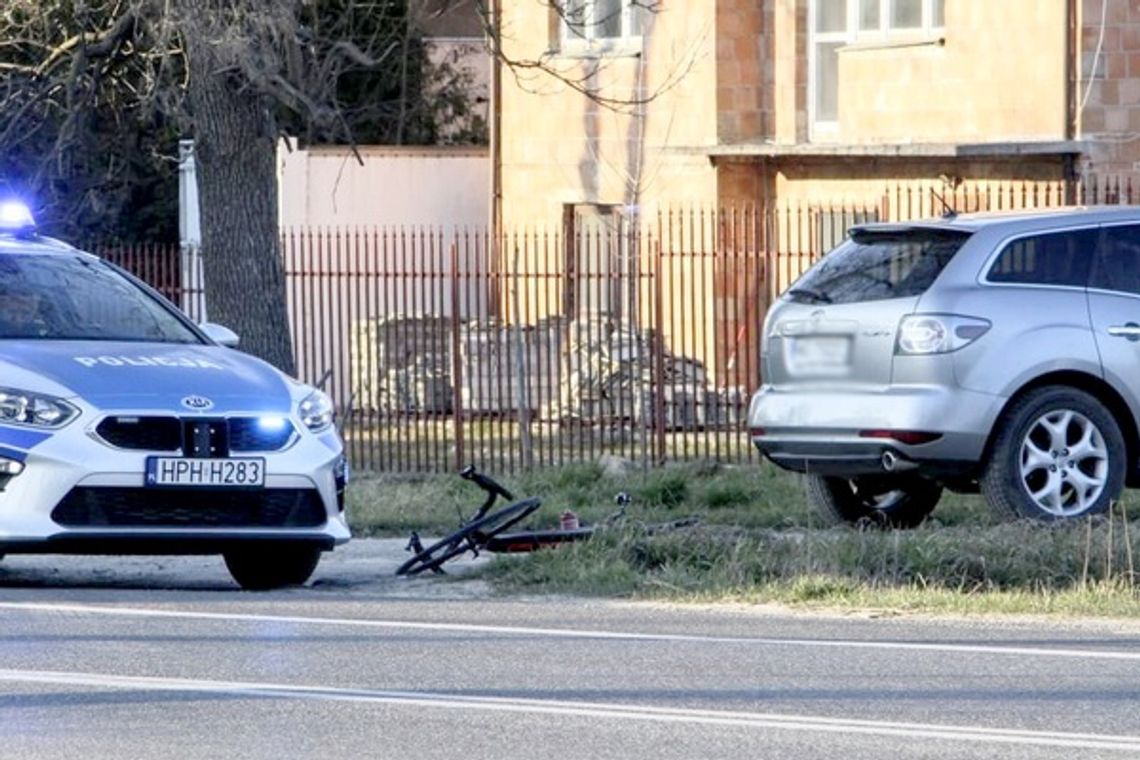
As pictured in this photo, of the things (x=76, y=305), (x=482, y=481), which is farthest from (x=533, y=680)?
(x=76, y=305)

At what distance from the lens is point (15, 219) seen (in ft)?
42.5

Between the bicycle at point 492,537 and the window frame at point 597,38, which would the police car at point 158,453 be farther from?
the window frame at point 597,38

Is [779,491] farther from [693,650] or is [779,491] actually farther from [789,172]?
[789,172]

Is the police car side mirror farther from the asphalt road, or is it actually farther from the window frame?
the window frame

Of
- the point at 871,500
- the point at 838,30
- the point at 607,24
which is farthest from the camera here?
the point at 607,24

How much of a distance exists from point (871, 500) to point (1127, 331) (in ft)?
6.26

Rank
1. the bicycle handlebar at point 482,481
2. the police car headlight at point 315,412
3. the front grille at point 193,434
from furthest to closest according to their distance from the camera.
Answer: the bicycle handlebar at point 482,481 < the police car headlight at point 315,412 < the front grille at point 193,434

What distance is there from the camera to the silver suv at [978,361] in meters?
12.7

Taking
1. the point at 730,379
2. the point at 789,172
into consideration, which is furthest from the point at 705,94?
the point at 730,379

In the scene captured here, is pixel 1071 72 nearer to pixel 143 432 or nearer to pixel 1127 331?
pixel 1127 331

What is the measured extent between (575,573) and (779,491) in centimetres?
468

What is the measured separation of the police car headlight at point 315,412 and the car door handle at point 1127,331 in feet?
13.1

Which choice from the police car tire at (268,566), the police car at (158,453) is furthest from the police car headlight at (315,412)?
the police car tire at (268,566)

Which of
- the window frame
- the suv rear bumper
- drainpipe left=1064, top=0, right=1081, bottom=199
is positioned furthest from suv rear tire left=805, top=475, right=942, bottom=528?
the window frame
